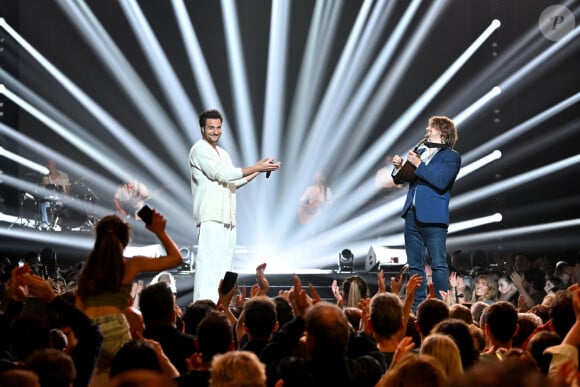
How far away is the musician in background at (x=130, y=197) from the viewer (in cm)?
1245

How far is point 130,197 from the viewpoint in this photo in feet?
40.9

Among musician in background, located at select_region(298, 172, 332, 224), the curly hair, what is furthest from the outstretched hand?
musician in background, located at select_region(298, 172, 332, 224)

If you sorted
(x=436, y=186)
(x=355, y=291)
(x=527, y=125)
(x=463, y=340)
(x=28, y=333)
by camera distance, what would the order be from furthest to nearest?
(x=527, y=125)
(x=355, y=291)
(x=436, y=186)
(x=463, y=340)
(x=28, y=333)

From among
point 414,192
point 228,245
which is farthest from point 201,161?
point 414,192

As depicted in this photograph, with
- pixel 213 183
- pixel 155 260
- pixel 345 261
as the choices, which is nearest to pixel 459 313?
pixel 155 260

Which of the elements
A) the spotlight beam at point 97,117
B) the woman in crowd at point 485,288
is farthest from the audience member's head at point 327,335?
the spotlight beam at point 97,117

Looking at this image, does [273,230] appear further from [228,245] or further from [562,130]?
[228,245]

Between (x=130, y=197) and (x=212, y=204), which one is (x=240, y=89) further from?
(x=212, y=204)

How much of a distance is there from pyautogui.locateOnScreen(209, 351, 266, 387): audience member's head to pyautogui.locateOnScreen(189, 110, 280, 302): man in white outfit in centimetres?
379

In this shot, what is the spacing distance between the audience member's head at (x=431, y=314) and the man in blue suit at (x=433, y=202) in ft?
7.08

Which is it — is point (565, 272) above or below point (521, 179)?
below

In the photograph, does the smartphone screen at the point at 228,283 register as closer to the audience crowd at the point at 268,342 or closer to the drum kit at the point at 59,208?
the audience crowd at the point at 268,342

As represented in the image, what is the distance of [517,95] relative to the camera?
11547 mm

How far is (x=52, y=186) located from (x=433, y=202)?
7371 mm
